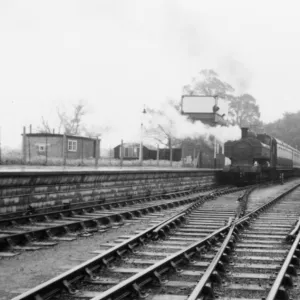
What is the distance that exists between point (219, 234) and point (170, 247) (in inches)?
55.3

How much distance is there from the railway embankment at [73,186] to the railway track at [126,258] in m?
3.30

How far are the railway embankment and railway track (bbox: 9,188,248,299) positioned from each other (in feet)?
10.8

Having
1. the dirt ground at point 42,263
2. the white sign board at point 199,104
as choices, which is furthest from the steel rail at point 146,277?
the white sign board at point 199,104

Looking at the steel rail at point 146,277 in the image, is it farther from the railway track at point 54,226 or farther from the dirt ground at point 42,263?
the railway track at point 54,226

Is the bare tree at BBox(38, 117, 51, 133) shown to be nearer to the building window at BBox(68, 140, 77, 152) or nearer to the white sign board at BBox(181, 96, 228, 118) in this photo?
the white sign board at BBox(181, 96, 228, 118)

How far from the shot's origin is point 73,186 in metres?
13.6

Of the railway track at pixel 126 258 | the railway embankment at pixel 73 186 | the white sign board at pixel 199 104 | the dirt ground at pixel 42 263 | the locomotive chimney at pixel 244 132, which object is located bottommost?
the dirt ground at pixel 42 263

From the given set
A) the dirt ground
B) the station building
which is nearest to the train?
the station building

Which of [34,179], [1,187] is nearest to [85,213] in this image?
[34,179]

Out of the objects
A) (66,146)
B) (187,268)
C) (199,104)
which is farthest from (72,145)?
(187,268)

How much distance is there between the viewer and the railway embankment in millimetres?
10734

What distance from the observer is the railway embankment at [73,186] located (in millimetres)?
10734

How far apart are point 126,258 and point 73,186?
23.0 feet

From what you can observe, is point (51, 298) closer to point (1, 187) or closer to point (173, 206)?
point (1, 187)
